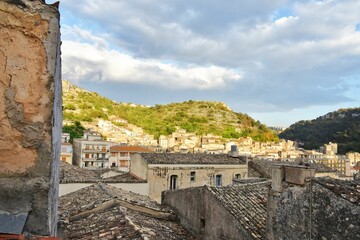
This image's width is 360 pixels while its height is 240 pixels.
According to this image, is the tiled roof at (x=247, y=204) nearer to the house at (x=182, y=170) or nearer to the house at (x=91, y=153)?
the house at (x=182, y=170)

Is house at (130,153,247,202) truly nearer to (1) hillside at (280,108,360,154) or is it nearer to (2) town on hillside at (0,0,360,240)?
(2) town on hillside at (0,0,360,240)

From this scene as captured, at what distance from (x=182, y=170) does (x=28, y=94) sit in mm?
24209

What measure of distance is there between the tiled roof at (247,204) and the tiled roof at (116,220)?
6.97ft

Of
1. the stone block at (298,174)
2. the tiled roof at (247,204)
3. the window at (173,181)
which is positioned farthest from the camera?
the window at (173,181)

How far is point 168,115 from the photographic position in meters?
135

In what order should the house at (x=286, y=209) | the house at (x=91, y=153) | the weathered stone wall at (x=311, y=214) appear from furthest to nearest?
the house at (x=91, y=153), the house at (x=286, y=209), the weathered stone wall at (x=311, y=214)

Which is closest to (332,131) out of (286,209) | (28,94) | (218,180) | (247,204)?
(218,180)

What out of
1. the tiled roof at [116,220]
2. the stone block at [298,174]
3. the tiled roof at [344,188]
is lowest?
the tiled roof at [116,220]

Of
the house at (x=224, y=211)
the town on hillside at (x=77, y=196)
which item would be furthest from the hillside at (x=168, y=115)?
the house at (x=224, y=211)

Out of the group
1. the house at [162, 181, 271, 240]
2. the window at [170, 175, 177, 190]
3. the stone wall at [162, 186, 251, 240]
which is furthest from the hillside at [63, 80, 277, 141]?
the house at [162, 181, 271, 240]

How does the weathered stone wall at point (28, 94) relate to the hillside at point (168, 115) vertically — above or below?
below

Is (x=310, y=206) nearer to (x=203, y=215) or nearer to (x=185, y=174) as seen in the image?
(x=203, y=215)

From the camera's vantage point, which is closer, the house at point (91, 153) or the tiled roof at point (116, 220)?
the tiled roof at point (116, 220)

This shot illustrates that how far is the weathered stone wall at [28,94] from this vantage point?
2.55 m
